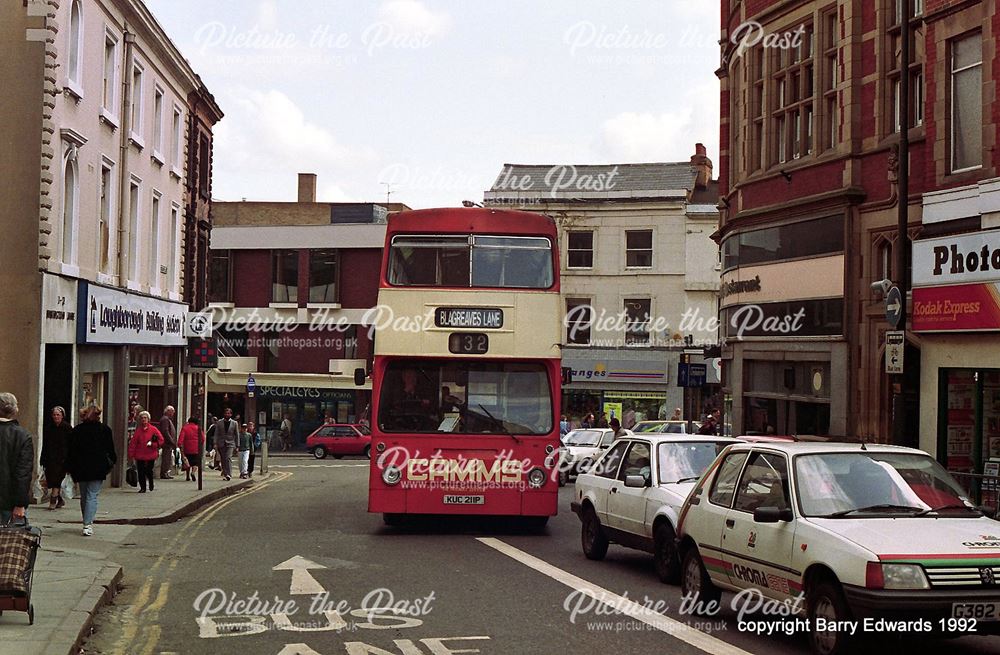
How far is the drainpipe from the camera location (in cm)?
2856

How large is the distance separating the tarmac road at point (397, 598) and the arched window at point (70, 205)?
707cm

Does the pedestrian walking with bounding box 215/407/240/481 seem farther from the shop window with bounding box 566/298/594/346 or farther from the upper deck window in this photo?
the shop window with bounding box 566/298/594/346

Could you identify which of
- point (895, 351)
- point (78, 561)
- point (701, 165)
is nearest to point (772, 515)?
point (78, 561)

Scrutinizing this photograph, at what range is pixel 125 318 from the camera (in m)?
27.7

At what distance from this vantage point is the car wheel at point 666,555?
1330cm

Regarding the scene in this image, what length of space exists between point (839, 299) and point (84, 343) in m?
14.9

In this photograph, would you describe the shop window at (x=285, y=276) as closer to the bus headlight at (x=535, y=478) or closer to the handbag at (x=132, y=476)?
the handbag at (x=132, y=476)

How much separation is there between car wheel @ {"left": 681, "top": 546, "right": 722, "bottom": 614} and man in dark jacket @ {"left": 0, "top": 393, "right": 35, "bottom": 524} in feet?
20.9

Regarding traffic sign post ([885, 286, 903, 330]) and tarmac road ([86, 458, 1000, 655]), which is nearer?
tarmac road ([86, 458, 1000, 655])

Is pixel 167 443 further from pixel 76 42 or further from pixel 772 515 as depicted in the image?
pixel 772 515

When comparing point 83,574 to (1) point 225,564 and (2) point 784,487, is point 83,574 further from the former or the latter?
(2) point 784,487

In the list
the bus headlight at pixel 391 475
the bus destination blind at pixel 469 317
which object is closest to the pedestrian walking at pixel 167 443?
the bus headlight at pixel 391 475

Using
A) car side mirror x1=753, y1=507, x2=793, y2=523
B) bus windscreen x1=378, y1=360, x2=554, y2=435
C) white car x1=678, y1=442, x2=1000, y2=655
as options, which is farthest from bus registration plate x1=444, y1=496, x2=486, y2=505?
car side mirror x1=753, y1=507, x2=793, y2=523

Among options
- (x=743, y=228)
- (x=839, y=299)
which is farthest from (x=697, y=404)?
(x=839, y=299)
